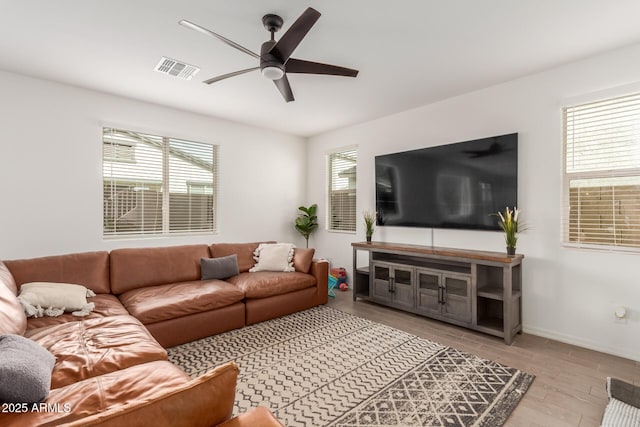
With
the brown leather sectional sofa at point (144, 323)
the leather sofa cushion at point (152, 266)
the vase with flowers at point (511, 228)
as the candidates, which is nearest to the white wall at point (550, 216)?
Result: the vase with flowers at point (511, 228)

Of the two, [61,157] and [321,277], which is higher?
[61,157]

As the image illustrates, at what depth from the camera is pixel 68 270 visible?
118 inches

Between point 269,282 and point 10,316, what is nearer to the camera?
point 10,316

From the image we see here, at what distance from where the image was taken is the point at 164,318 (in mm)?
2783

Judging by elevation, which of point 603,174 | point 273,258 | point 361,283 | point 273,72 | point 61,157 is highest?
point 273,72

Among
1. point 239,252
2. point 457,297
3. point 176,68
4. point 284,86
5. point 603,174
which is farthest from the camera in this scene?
point 239,252

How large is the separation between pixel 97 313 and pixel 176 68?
92.5 inches

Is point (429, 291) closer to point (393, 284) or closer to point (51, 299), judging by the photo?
point (393, 284)

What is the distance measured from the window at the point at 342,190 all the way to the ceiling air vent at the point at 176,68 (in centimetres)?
271

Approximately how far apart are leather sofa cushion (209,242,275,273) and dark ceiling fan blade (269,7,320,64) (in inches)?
103

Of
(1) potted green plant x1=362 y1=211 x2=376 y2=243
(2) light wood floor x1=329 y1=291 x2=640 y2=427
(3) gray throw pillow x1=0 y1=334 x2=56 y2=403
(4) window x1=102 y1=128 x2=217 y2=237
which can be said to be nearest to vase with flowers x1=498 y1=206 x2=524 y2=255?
(2) light wood floor x1=329 y1=291 x2=640 y2=427

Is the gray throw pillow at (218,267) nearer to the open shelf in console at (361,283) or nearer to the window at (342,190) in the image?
the open shelf in console at (361,283)

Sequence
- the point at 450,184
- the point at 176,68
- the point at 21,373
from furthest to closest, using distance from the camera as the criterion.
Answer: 1. the point at 450,184
2. the point at 176,68
3. the point at 21,373

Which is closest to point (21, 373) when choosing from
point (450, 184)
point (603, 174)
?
point (450, 184)
